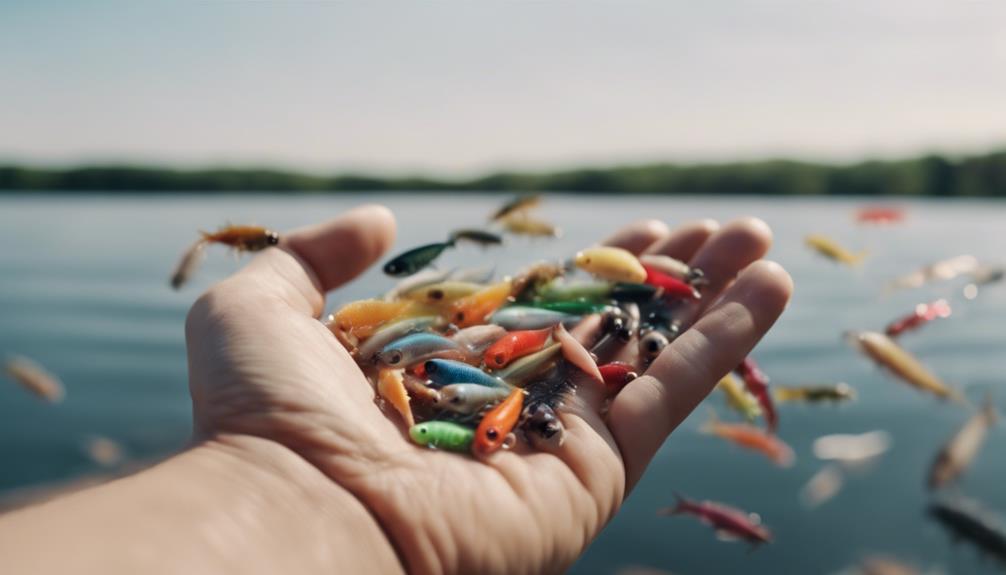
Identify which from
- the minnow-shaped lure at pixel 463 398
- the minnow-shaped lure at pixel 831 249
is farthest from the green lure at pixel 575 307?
the minnow-shaped lure at pixel 831 249

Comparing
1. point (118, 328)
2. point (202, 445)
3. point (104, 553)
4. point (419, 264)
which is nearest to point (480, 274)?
point (419, 264)

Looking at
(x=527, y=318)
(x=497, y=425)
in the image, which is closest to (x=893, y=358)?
(x=527, y=318)

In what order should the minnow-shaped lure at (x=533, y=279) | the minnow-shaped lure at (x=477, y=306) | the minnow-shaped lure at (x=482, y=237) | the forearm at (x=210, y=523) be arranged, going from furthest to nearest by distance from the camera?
the minnow-shaped lure at (x=482, y=237), the minnow-shaped lure at (x=533, y=279), the minnow-shaped lure at (x=477, y=306), the forearm at (x=210, y=523)

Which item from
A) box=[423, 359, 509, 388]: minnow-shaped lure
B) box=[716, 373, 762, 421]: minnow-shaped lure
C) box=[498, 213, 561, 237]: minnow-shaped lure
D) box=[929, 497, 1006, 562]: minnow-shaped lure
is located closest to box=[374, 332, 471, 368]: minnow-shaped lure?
box=[423, 359, 509, 388]: minnow-shaped lure

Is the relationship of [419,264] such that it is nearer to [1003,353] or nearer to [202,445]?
[202,445]

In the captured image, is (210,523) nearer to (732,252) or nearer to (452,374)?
(452,374)

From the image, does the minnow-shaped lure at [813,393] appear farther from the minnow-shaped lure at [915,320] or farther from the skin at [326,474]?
the skin at [326,474]
